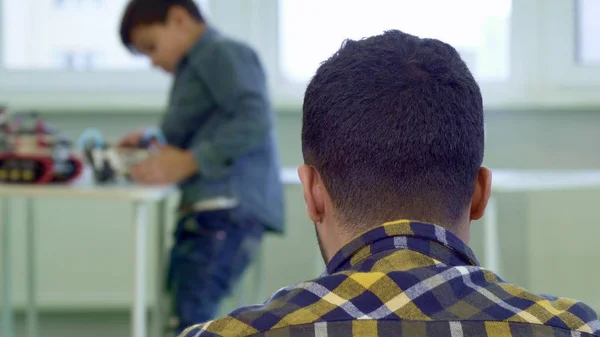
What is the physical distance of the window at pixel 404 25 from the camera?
3.41 metres

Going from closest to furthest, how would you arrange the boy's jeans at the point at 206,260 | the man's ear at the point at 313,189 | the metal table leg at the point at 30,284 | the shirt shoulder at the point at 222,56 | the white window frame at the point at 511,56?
the man's ear at the point at 313,189 → the boy's jeans at the point at 206,260 → the shirt shoulder at the point at 222,56 → the metal table leg at the point at 30,284 → the white window frame at the point at 511,56

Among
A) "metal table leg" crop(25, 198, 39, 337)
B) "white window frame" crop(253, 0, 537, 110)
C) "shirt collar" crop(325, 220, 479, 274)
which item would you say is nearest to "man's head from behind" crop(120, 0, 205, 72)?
"metal table leg" crop(25, 198, 39, 337)

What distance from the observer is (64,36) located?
3.52 meters

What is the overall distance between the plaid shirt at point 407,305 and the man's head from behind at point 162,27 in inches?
71.6

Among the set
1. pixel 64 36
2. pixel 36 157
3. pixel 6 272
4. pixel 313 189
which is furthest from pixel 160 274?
pixel 313 189

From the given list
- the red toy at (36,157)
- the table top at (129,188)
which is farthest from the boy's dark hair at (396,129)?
the red toy at (36,157)

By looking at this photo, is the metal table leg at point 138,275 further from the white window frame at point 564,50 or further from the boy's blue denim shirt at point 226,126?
the white window frame at point 564,50

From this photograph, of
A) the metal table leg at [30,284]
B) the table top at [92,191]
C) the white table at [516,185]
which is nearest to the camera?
the table top at [92,191]

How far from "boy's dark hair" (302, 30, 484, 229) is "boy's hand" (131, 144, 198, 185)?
1594 millimetres

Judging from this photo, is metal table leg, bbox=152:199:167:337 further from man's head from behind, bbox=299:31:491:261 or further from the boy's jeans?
man's head from behind, bbox=299:31:491:261

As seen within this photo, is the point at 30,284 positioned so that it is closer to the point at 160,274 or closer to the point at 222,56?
the point at 160,274

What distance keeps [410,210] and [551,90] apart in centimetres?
286

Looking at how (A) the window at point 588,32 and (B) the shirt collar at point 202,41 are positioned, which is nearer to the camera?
(B) the shirt collar at point 202,41

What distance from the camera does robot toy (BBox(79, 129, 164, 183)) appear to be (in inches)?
91.8
